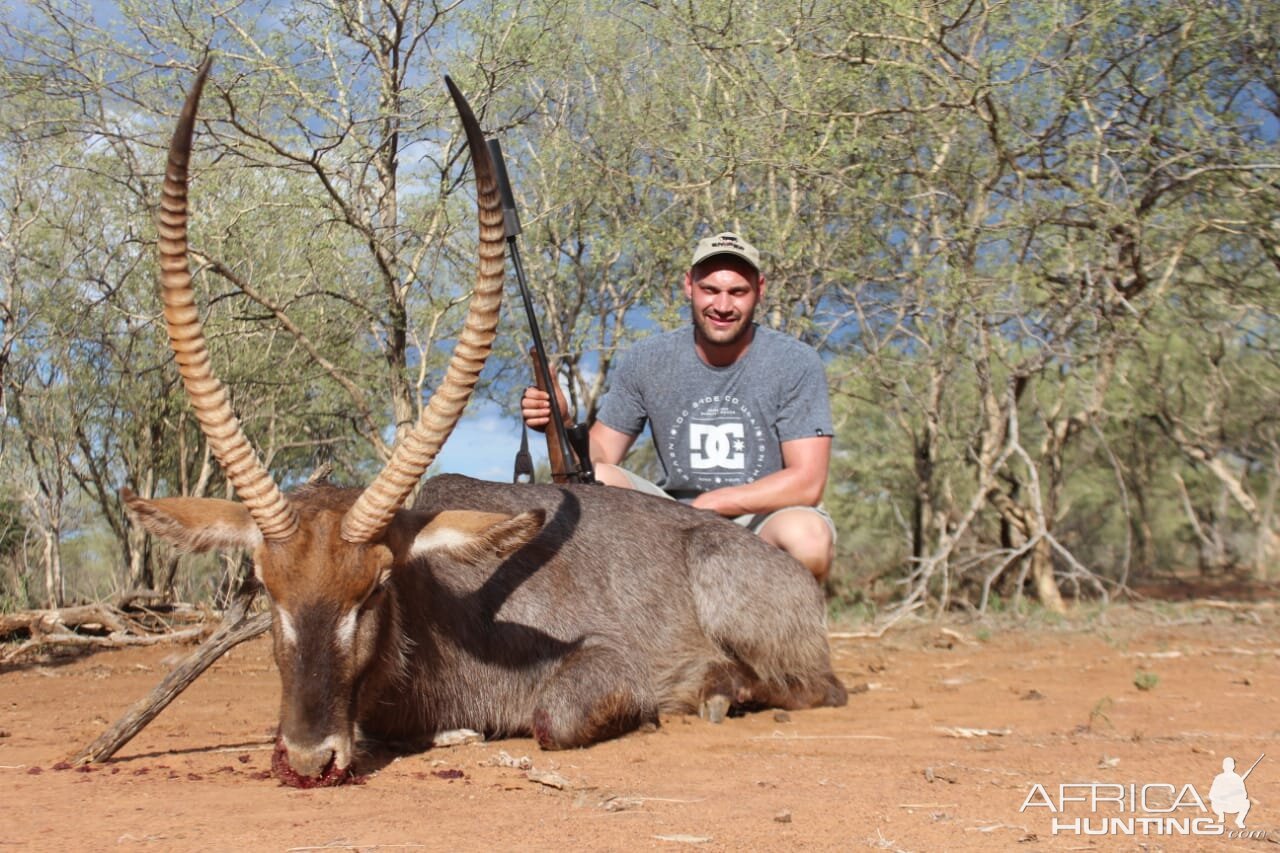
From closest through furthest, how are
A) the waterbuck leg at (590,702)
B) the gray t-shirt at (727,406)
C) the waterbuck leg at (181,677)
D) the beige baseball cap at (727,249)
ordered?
the waterbuck leg at (181,677) < the waterbuck leg at (590,702) < the gray t-shirt at (727,406) < the beige baseball cap at (727,249)

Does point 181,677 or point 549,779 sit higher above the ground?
point 181,677

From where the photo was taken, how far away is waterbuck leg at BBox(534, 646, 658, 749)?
477 centimetres

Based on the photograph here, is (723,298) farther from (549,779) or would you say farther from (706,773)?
(549,779)

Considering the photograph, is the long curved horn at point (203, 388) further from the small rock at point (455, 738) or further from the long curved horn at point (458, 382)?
the small rock at point (455, 738)

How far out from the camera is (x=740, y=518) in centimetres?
689

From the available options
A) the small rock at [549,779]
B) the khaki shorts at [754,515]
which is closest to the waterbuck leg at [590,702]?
the small rock at [549,779]

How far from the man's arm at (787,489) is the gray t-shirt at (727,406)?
0.11 meters

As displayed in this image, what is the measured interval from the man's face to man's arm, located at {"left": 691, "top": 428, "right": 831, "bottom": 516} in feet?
2.62

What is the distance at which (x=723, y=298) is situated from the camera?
6.91 meters

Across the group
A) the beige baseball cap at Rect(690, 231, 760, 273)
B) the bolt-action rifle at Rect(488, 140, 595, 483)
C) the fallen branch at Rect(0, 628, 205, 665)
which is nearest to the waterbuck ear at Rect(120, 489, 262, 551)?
the bolt-action rifle at Rect(488, 140, 595, 483)

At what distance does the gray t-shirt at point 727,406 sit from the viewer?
22.4 feet

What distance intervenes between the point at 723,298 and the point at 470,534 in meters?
3.00

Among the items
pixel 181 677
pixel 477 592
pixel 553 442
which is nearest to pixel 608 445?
pixel 553 442

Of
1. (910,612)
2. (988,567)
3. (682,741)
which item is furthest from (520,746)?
(988,567)
